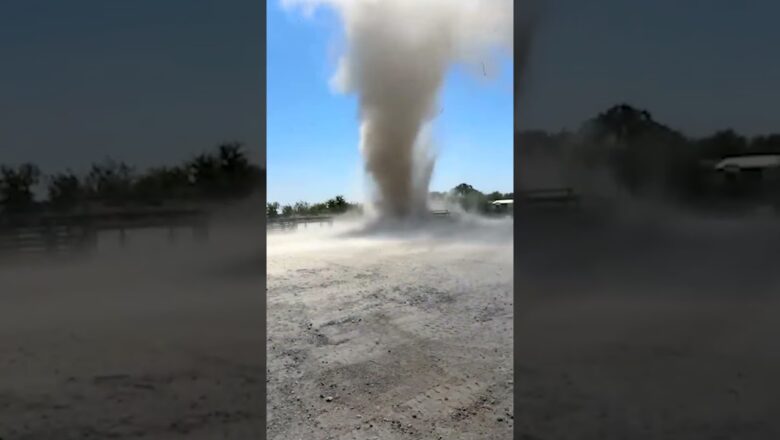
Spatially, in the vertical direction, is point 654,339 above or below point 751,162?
below

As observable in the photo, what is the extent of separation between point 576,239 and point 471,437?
1041 mm

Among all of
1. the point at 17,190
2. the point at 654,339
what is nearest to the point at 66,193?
the point at 17,190

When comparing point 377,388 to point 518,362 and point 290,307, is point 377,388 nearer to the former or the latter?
point 518,362

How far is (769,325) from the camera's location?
125cm

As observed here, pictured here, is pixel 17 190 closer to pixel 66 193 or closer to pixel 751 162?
pixel 66 193

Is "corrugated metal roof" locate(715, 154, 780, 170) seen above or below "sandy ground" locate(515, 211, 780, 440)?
above

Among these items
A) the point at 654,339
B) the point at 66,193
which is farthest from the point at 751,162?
the point at 66,193

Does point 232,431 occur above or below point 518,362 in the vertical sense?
below

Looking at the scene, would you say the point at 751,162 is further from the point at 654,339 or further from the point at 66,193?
the point at 66,193

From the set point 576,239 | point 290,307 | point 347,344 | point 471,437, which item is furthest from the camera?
point 290,307

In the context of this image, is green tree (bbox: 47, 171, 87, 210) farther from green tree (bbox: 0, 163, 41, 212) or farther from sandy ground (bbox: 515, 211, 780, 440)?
sandy ground (bbox: 515, 211, 780, 440)

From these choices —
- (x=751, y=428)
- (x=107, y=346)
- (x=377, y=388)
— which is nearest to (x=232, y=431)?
(x=107, y=346)

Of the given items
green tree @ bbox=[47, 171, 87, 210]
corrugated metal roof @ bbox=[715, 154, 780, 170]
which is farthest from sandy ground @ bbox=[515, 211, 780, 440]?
green tree @ bbox=[47, 171, 87, 210]

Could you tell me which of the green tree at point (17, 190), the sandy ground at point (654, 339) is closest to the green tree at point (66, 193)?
the green tree at point (17, 190)
